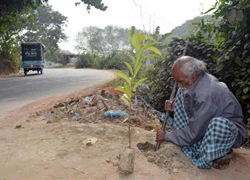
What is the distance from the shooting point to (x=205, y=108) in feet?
8.11

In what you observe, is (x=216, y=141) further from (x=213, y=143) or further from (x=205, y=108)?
(x=205, y=108)

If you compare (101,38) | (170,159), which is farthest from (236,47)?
(101,38)

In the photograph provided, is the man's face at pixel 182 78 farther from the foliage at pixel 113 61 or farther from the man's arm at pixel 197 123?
the foliage at pixel 113 61

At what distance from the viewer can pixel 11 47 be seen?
23.6 metres

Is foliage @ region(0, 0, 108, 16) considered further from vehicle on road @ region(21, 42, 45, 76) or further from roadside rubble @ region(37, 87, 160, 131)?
roadside rubble @ region(37, 87, 160, 131)

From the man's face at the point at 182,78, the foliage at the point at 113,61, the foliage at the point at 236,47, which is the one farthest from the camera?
the foliage at the point at 113,61

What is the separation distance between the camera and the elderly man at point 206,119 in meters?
2.48

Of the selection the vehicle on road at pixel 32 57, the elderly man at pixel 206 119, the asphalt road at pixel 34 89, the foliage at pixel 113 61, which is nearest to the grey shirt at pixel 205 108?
the elderly man at pixel 206 119

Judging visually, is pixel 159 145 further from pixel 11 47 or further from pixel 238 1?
pixel 11 47

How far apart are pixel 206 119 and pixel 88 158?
1213mm

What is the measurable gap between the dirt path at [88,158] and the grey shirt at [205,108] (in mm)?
277

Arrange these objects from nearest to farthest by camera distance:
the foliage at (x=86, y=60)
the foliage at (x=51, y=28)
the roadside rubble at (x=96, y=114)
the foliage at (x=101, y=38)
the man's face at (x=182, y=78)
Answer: the man's face at (x=182, y=78) → the roadside rubble at (x=96, y=114) → the foliage at (x=86, y=60) → the foliage at (x=51, y=28) → the foliage at (x=101, y=38)

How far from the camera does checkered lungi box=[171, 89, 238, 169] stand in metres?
2.47

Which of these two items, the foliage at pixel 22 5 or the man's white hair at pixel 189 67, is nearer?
the man's white hair at pixel 189 67
